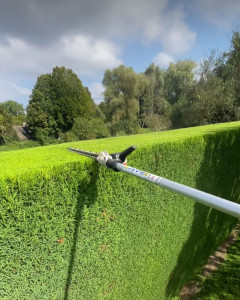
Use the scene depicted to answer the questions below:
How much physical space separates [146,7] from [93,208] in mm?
4389

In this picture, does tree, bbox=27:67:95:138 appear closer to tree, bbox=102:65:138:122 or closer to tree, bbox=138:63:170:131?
tree, bbox=102:65:138:122

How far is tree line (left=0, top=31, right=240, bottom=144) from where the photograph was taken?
1759 cm

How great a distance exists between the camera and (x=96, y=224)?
7.25ft

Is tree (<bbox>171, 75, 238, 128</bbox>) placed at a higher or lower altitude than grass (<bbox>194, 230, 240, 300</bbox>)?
higher

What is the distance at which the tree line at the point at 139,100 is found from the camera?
1759cm

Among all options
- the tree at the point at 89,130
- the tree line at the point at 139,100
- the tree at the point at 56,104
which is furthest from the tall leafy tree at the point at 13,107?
the tree at the point at 89,130

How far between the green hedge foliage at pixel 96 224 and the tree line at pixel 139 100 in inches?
605

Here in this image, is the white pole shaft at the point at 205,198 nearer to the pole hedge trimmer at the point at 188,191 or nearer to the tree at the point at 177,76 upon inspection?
the pole hedge trimmer at the point at 188,191

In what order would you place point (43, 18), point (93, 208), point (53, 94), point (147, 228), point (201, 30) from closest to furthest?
point (93, 208) < point (147, 228) < point (43, 18) < point (201, 30) < point (53, 94)

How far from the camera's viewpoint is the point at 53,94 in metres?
39.5

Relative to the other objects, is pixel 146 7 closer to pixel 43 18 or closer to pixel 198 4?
pixel 198 4

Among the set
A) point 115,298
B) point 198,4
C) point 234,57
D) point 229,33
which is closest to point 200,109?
point 234,57

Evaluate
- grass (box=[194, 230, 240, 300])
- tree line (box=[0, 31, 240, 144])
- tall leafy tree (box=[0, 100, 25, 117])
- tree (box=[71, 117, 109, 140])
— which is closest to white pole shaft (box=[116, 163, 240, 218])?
grass (box=[194, 230, 240, 300])

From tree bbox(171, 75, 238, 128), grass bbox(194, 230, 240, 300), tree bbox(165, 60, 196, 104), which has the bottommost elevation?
grass bbox(194, 230, 240, 300)
